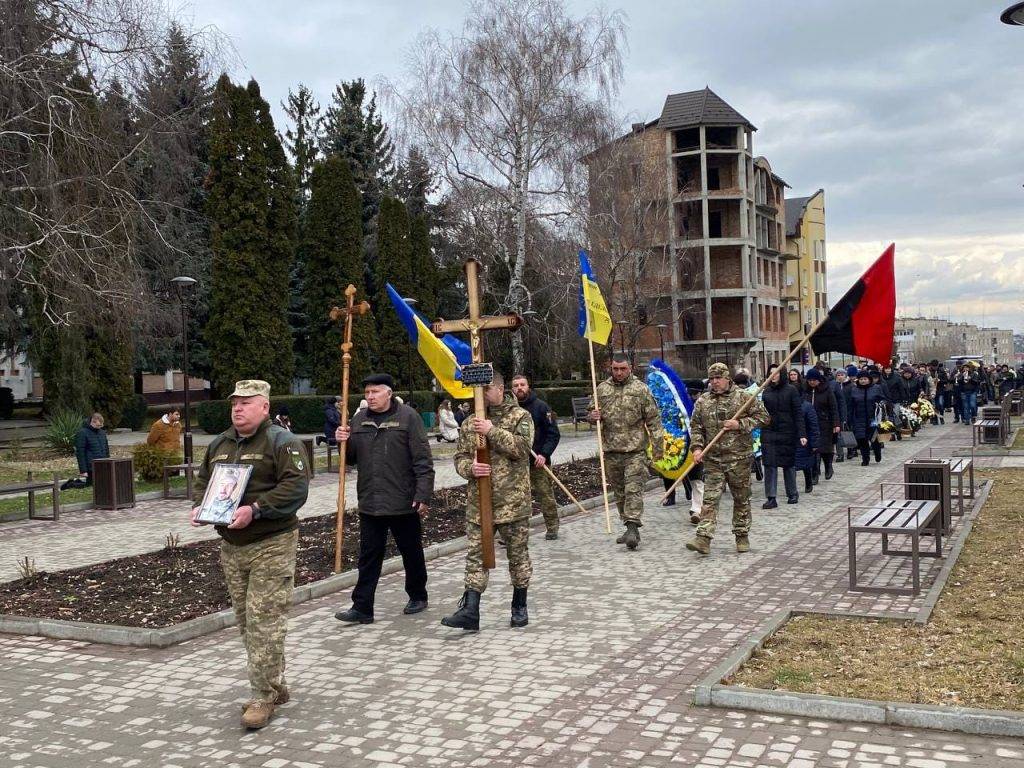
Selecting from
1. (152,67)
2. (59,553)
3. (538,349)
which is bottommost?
(59,553)

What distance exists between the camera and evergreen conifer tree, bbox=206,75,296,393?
3753cm

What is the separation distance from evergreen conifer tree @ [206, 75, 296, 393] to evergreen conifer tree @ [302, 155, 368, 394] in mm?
3604

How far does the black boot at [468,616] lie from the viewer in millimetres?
7805

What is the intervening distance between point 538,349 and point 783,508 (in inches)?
1305

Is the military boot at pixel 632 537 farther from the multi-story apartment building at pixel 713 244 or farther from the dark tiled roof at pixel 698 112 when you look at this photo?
the dark tiled roof at pixel 698 112

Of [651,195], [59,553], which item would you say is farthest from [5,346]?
[59,553]

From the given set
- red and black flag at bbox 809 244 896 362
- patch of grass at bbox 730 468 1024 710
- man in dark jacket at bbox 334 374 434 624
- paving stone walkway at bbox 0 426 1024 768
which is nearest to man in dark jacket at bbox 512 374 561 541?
paving stone walkway at bbox 0 426 1024 768

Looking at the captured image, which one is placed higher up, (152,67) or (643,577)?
(152,67)

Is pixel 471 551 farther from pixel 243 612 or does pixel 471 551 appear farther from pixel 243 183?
pixel 243 183

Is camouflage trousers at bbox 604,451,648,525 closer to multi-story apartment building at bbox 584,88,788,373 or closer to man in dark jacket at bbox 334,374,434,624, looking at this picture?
man in dark jacket at bbox 334,374,434,624

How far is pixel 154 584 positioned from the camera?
9.69 metres

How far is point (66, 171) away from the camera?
18.2 m

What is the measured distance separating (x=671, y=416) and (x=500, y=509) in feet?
24.0

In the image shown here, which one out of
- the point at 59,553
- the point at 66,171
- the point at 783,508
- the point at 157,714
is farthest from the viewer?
the point at 66,171
